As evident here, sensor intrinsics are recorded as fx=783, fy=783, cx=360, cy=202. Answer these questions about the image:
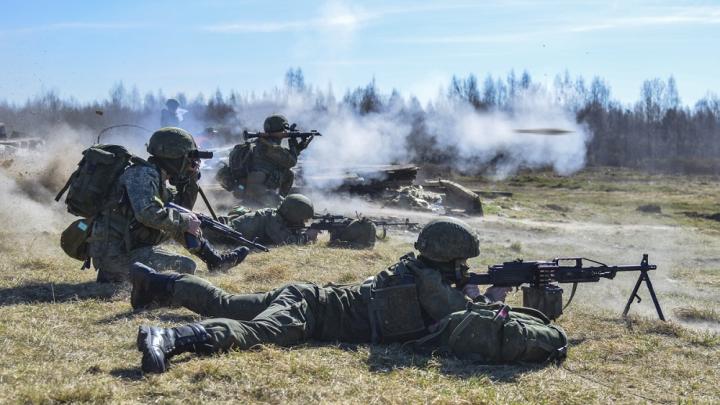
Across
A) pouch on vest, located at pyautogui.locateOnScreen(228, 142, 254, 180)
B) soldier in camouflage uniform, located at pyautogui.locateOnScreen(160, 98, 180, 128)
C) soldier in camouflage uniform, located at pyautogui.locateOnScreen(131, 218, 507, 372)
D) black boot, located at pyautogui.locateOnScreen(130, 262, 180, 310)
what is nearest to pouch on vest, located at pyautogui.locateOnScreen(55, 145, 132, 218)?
black boot, located at pyautogui.locateOnScreen(130, 262, 180, 310)

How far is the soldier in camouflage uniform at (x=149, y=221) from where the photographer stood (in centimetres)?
828

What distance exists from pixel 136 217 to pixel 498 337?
4224 mm

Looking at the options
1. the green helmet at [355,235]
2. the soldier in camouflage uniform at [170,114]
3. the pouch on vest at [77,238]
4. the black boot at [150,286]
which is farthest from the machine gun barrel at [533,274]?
the soldier in camouflage uniform at [170,114]

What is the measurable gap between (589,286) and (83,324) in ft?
26.6

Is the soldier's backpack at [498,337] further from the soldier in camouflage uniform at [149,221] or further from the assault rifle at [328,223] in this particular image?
the assault rifle at [328,223]

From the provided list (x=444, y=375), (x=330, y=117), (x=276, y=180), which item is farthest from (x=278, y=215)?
(x=330, y=117)

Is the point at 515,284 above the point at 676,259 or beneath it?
above

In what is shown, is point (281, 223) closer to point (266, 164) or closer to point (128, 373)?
point (266, 164)

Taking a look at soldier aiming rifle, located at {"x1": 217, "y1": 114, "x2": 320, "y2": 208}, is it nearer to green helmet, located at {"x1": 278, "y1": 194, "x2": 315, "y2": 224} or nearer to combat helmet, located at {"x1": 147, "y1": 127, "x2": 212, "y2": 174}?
green helmet, located at {"x1": 278, "y1": 194, "x2": 315, "y2": 224}

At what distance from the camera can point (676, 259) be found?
15.8 m

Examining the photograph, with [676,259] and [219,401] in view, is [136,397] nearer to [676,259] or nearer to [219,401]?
[219,401]

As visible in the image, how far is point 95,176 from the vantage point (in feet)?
27.7

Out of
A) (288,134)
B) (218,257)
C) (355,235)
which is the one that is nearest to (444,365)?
(218,257)

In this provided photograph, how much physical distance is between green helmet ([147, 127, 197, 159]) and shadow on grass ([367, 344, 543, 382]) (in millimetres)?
3705
